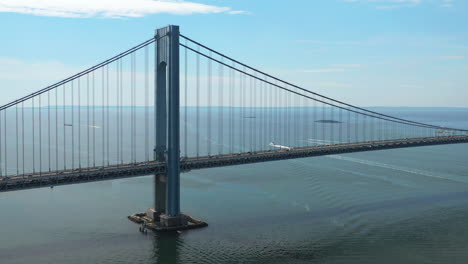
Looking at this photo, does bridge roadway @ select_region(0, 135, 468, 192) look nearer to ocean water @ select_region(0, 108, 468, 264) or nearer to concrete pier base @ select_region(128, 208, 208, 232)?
concrete pier base @ select_region(128, 208, 208, 232)

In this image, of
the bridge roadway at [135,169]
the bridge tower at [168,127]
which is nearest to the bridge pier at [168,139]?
the bridge tower at [168,127]

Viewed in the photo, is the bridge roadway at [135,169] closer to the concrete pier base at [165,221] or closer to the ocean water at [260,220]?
the concrete pier base at [165,221]

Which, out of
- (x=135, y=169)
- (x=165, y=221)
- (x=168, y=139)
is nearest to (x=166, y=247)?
(x=165, y=221)

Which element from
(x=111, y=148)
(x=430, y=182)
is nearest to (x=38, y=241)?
(x=430, y=182)

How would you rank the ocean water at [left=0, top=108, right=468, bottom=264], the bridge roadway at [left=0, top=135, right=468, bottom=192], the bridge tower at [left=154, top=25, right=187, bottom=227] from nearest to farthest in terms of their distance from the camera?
the bridge roadway at [left=0, top=135, right=468, bottom=192], the ocean water at [left=0, top=108, right=468, bottom=264], the bridge tower at [left=154, top=25, right=187, bottom=227]

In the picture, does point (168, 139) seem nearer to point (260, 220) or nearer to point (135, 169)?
point (135, 169)

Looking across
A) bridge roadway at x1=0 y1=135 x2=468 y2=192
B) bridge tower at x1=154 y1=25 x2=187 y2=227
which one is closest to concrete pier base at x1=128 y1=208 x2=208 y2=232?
bridge tower at x1=154 y1=25 x2=187 y2=227
